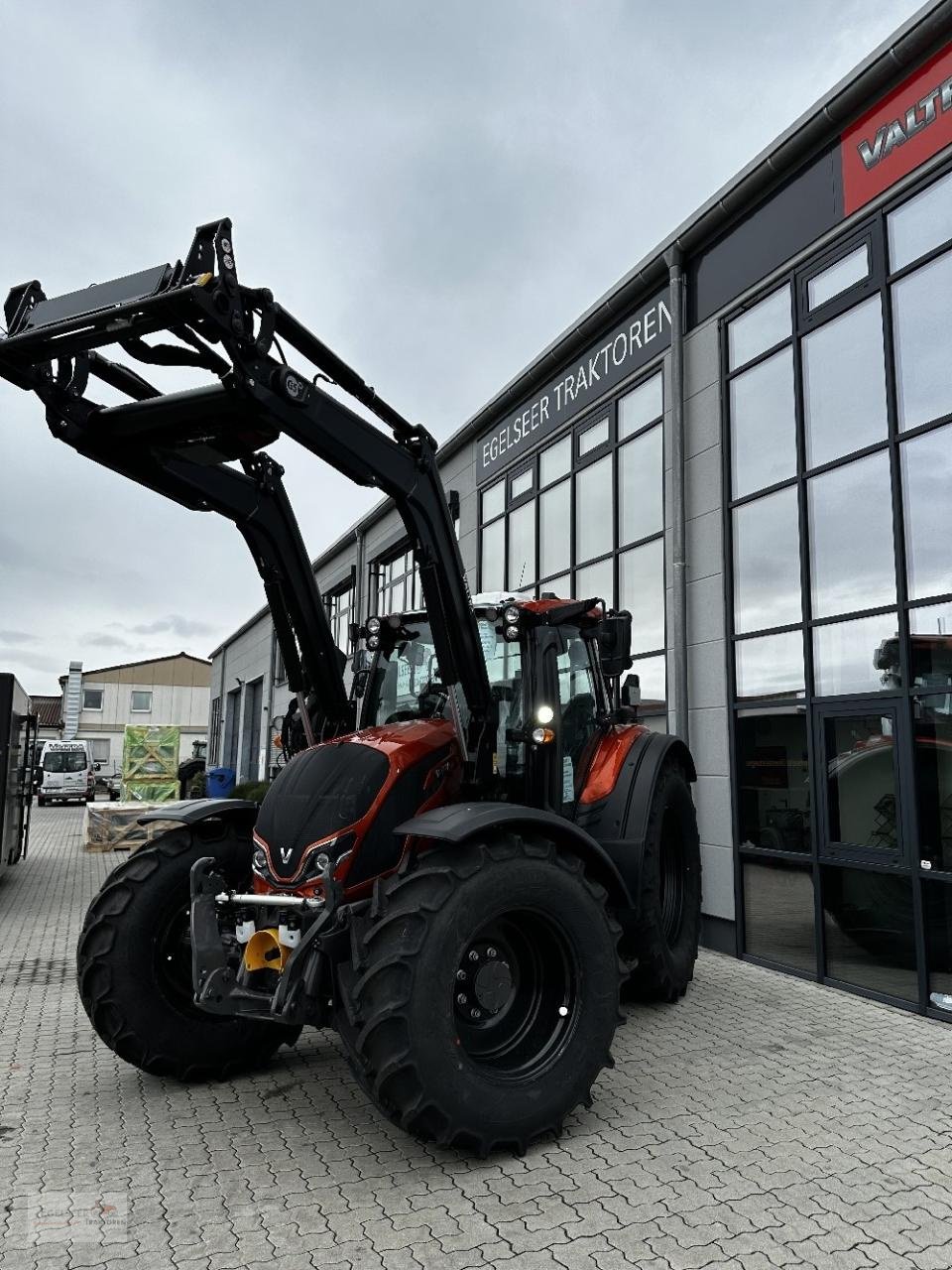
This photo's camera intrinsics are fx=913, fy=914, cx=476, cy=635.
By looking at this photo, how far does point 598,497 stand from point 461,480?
3959 mm

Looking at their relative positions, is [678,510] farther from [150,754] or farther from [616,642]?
[150,754]

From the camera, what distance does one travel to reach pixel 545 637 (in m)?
5.04

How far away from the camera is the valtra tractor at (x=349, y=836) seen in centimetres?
345

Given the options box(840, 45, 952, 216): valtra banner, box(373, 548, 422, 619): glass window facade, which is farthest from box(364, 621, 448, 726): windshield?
box(373, 548, 422, 619): glass window facade

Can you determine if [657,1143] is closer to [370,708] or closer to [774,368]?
[370,708]

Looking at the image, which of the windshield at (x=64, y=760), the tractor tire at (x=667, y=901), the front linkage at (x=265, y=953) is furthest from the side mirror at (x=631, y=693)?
the windshield at (x=64, y=760)

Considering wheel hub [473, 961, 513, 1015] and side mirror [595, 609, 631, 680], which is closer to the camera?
wheel hub [473, 961, 513, 1015]

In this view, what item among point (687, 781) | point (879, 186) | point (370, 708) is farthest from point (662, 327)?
point (370, 708)

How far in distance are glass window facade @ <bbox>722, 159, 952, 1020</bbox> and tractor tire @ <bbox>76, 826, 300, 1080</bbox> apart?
13.2 feet

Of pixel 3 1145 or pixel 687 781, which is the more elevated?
pixel 687 781

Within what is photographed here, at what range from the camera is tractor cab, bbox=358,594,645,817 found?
191 inches

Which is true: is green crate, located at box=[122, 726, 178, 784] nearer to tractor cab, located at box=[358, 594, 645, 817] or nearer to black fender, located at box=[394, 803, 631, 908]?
tractor cab, located at box=[358, 594, 645, 817]

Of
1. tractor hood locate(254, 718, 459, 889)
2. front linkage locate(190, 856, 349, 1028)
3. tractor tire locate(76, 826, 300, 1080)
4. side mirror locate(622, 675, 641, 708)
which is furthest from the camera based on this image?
side mirror locate(622, 675, 641, 708)

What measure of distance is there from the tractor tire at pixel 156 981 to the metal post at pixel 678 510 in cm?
472
